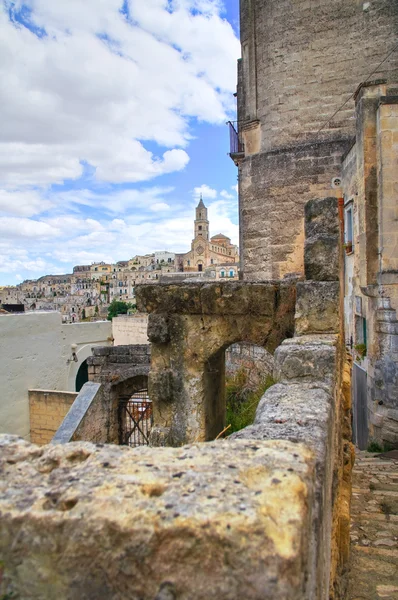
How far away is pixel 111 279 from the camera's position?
13088 centimetres

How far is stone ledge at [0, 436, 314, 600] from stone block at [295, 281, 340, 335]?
10.4ft

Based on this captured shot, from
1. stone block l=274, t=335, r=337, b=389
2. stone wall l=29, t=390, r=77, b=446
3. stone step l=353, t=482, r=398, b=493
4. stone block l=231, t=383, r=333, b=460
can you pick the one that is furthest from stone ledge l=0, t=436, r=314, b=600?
stone wall l=29, t=390, r=77, b=446

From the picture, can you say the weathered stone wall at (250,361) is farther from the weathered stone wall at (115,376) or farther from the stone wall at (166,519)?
the stone wall at (166,519)

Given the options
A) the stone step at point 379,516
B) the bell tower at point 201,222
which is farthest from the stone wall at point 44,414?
the bell tower at point 201,222

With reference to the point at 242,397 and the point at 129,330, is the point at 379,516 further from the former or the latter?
the point at 129,330

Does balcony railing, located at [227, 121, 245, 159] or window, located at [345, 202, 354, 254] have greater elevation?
balcony railing, located at [227, 121, 245, 159]

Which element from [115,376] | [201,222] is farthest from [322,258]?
[201,222]

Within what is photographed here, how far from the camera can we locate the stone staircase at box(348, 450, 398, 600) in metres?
3.72

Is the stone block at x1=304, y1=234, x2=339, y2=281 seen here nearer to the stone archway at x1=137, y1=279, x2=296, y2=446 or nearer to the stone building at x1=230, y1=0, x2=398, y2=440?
the stone archway at x1=137, y1=279, x2=296, y2=446

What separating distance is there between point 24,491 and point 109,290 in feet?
403

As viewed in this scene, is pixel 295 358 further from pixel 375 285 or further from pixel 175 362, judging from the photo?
pixel 375 285

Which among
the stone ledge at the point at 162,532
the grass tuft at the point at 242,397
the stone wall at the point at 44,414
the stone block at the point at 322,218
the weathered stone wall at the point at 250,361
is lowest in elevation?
the stone wall at the point at 44,414

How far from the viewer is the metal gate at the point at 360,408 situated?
8.99m

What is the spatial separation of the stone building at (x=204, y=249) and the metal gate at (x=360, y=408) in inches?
3734
